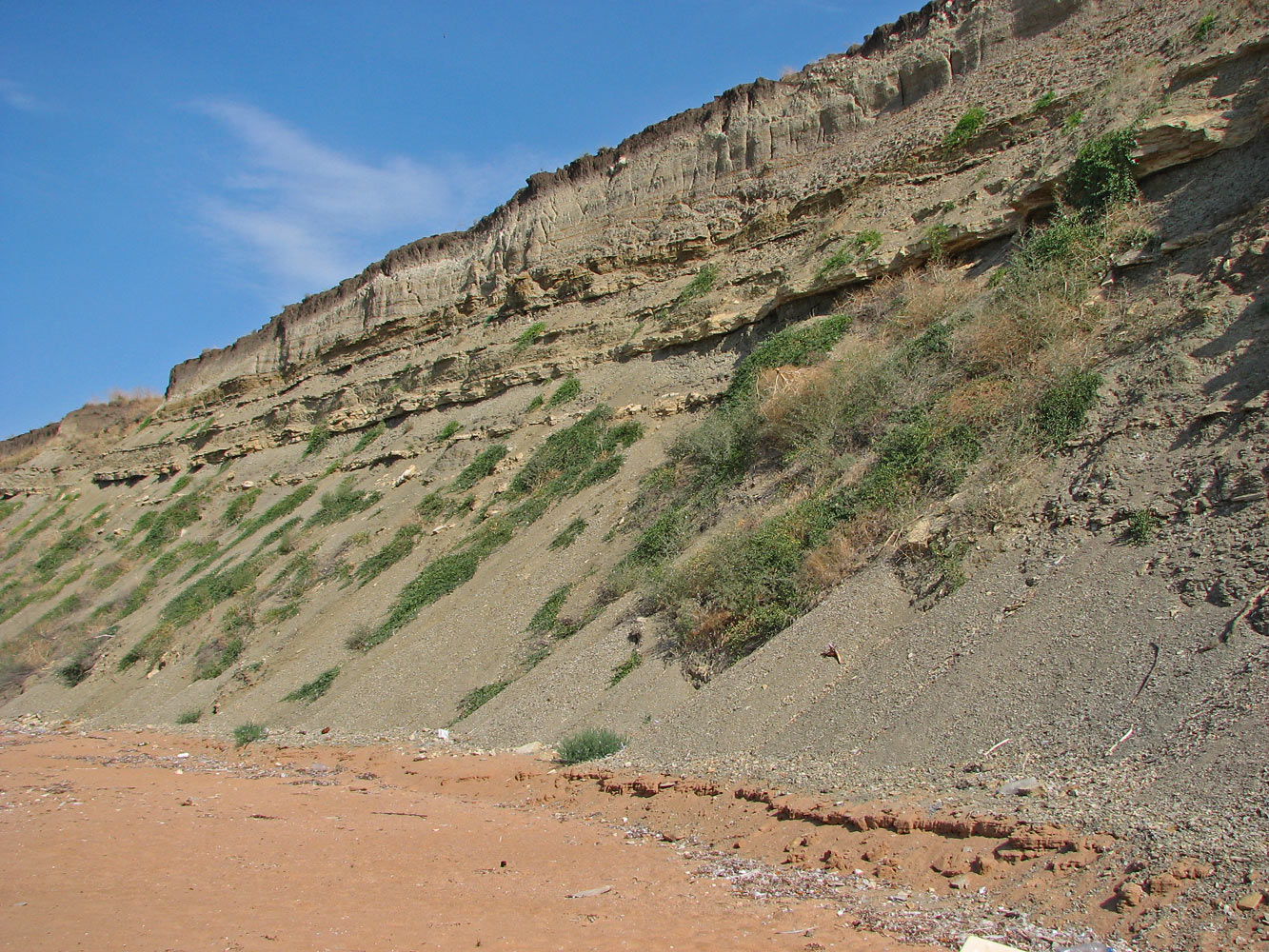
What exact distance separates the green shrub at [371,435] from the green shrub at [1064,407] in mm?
21119

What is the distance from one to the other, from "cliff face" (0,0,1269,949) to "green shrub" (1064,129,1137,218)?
7 cm

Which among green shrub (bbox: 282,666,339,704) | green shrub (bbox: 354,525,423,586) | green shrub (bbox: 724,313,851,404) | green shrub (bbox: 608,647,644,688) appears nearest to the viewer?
green shrub (bbox: 608,647,644,688)

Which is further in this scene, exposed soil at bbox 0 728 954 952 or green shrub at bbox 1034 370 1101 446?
green shrub at bbox 1034 370 1101 446

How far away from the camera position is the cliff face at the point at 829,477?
6516 millimetres

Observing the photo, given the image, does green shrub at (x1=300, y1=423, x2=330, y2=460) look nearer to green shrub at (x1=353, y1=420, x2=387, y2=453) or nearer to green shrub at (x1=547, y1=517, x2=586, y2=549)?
green shrub at (x1=353, y1=420, x2=387, y2=453)

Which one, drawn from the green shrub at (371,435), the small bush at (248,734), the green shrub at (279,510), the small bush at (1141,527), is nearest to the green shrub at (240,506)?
the green shrub at (279,510)

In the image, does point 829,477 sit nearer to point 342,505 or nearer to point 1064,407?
point 1064,407

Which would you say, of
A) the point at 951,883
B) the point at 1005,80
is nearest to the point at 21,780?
the point at 951,883

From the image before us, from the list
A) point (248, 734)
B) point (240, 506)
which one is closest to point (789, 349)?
point (248, 734)

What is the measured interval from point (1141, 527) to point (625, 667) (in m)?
6.32

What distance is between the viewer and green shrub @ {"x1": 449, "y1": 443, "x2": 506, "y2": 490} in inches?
798

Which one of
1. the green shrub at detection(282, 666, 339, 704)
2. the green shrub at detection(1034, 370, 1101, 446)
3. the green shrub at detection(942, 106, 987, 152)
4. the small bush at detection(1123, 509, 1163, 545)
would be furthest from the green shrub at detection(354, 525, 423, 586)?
the small bush at detection(1123, 509, 1163, 545)

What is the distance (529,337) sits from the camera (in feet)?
75.3

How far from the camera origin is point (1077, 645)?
6.51 meters
